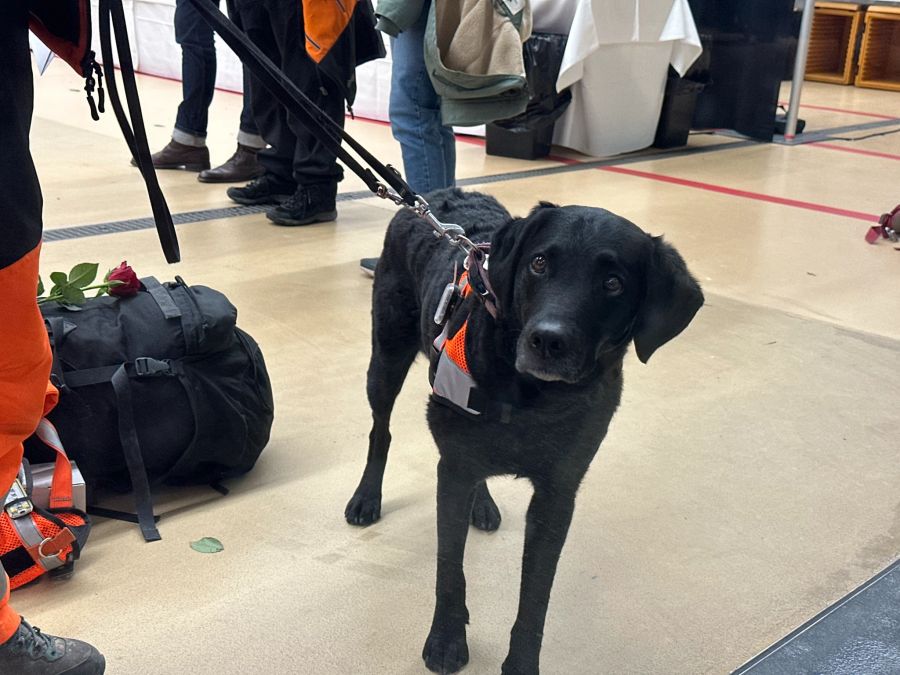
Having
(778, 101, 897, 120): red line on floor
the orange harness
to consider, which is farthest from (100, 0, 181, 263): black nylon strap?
(778, 101, 897, 120): red line on floor

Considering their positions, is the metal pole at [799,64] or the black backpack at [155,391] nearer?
the black backpack at [155,391]

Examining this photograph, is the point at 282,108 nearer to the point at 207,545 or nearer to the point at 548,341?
the point at 207,545

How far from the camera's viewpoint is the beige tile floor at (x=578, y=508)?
1.94 metres

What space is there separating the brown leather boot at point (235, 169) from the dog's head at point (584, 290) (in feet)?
13.9

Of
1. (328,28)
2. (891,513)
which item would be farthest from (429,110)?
(891,513)

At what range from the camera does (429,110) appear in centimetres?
377

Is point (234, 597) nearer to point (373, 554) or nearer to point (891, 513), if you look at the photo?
point (373, 554)

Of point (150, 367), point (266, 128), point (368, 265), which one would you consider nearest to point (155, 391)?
point (150, 367)

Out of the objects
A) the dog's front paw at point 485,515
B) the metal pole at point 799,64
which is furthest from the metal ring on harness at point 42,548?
the metal pole at point 799,64

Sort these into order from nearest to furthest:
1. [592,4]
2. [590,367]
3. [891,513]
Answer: [590,367]
[891,513]
[592,4]

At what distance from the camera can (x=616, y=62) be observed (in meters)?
6.85

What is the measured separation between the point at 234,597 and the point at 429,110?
7.55ft

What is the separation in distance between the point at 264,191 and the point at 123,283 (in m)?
2.82

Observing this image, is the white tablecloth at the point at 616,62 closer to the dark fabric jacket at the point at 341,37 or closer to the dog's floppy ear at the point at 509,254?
the dark fabric jacket at the point at 341,37
